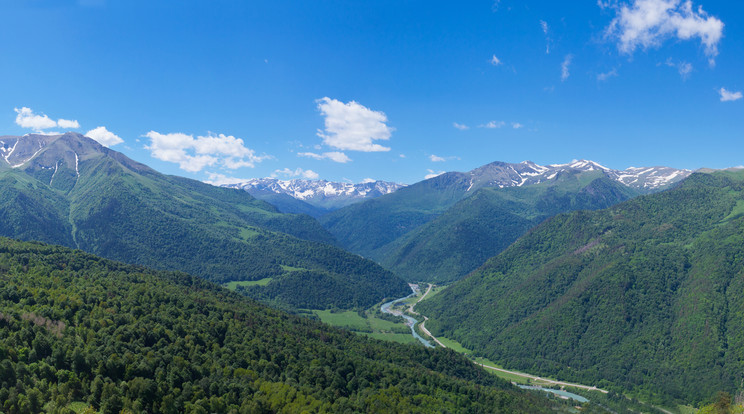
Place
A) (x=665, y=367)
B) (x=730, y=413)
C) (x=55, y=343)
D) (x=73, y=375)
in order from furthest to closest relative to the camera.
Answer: (x=665, y=367)
(x=730, y=413)
(x=55, y=343)
(x=73, y=375)

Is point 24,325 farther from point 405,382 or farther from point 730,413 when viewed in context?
point 730,413

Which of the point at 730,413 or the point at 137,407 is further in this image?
the point at 730,413

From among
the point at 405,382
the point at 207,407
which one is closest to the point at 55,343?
the point at 207,407

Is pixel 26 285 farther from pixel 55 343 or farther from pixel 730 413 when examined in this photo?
pixel 730 413

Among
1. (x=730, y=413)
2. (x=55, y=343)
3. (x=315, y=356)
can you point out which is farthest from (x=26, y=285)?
(x=730, y=413)

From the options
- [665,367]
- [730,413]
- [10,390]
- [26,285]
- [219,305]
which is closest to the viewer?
[10,390]

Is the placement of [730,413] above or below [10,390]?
above
